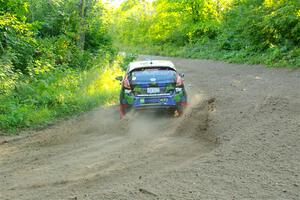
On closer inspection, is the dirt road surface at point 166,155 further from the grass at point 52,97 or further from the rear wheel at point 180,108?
the grass at point 52,97

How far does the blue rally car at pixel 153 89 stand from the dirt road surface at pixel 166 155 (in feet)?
1.51

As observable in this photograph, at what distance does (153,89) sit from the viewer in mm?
10781

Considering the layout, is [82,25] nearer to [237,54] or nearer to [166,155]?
[237,54]

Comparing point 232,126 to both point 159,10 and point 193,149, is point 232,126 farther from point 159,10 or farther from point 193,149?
point 159,10

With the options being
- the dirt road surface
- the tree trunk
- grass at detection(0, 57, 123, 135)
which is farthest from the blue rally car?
the tree trunk

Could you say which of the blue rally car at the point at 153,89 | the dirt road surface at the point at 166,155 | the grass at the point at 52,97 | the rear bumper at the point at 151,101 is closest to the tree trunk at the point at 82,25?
the grass at the point at 52,97

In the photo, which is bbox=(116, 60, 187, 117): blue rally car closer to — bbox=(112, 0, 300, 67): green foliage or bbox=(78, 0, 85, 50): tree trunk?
bbox=(78, 0, 85, 50): tree trunk

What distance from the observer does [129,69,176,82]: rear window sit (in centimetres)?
1088

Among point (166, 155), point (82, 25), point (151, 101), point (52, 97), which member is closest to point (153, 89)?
point (151, 101)

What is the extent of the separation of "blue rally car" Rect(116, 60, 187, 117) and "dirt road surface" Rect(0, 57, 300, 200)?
461 mm

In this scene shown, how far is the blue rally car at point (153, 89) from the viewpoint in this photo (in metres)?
10.8

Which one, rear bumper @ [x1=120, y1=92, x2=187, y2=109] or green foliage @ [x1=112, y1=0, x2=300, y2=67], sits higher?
green foliage @ [x1=112, y1=0, x2=300, y2=67]

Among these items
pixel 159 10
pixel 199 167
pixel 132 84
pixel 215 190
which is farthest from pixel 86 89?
→ pixel 159 10

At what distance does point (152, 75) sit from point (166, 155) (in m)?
3.69
